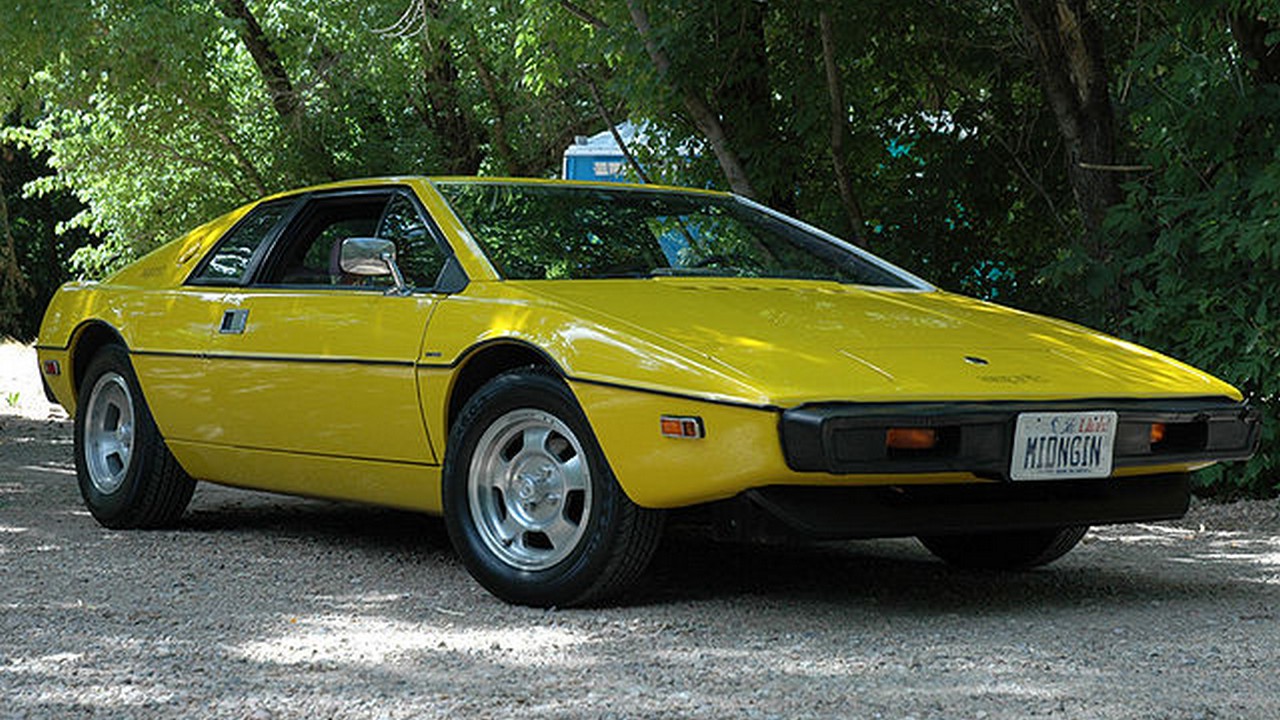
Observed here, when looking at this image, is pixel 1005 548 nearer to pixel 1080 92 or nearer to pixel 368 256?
pixel 368 256

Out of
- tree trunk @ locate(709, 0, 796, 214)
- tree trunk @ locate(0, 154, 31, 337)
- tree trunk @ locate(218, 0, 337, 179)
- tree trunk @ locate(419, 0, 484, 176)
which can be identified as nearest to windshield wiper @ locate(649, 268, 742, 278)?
tree trunk @ locate(709, 0, 796, 214)

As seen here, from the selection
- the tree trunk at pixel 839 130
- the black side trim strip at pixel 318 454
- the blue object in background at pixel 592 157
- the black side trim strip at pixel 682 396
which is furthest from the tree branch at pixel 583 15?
the black side trim strip at pixel 682 396

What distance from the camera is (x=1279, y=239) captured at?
26.3 feet

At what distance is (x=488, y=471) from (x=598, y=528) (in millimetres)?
519

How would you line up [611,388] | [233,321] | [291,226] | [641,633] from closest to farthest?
[641,633]
[611,388]
[233,321]
[291,226]

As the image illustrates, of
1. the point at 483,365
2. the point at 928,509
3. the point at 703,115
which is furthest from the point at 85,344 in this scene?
the point at 703,115

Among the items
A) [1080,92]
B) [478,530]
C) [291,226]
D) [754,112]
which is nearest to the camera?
[478,530]

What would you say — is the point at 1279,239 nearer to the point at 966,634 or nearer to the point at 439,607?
the point at 966,634

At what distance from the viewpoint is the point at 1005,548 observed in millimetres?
6336

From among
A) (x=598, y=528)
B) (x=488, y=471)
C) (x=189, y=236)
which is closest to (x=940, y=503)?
(x=598, y=528)

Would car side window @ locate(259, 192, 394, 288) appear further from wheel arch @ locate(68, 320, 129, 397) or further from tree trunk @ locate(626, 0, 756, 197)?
tree trunk @ locate(626, 0, 756, 197)

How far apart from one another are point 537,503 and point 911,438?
1209 mm

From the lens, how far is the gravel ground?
4102 mm

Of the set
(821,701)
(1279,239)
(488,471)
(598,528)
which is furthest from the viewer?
(1279,239)
